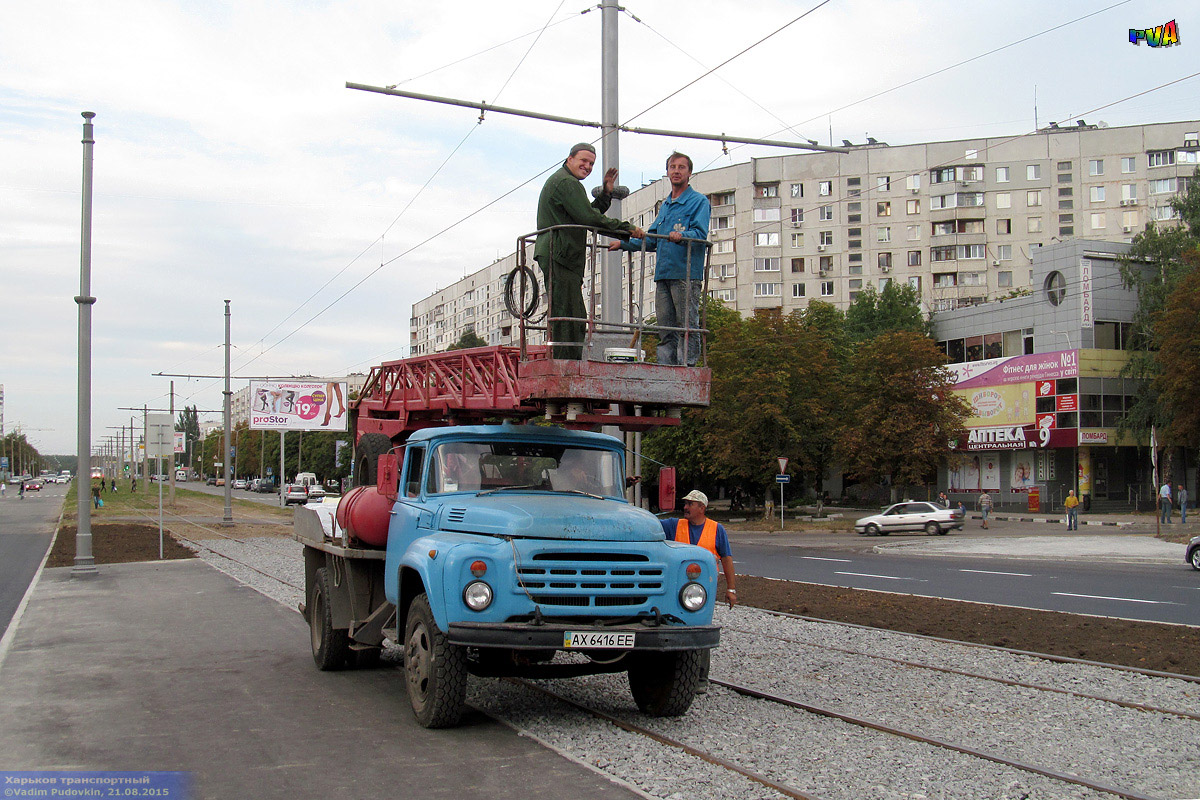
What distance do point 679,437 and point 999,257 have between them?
108ft

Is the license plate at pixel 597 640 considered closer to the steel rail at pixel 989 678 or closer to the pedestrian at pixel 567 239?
the pedestrian at pixel 567 239

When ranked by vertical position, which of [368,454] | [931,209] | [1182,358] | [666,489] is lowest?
[666,489]

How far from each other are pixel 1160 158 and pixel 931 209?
15088mm

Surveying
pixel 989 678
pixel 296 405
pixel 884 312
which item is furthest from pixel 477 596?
pixel 884 312

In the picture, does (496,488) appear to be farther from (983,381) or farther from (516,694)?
(983,381)

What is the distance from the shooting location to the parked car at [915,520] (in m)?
40.6

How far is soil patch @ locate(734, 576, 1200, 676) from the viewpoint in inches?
423

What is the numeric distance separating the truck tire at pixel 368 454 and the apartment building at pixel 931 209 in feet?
196

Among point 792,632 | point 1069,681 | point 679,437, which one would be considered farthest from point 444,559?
point 679,437

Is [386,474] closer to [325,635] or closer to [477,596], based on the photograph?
[477,596]

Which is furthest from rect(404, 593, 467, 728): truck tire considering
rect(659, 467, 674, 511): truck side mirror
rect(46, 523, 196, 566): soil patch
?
rect(46, 523, 196, 566): soil patch

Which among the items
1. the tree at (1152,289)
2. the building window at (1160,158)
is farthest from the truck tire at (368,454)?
the building window at (1160,158)

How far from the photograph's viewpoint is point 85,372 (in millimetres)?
20625

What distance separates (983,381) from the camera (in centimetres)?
5344
